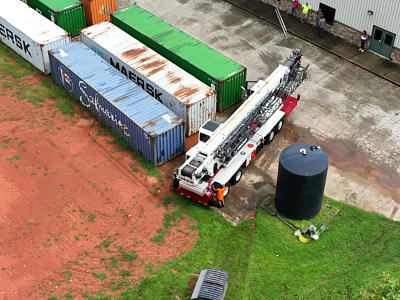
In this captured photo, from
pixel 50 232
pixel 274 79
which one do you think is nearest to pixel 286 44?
pixel 274 79

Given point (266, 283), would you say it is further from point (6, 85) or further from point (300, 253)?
point (6, 85)

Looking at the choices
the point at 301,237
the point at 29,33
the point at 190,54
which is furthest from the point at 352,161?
the point at 29,33

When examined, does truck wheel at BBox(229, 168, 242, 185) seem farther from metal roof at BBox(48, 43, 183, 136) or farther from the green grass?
metal roof at BBox(48, 43, 183, 136)

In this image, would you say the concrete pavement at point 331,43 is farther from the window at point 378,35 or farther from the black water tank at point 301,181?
the black water tank at point 301,181

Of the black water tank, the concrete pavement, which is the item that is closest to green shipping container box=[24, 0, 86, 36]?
the concrete pavement

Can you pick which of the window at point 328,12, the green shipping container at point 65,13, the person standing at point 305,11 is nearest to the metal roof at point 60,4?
the green shipping container at point 65,13
